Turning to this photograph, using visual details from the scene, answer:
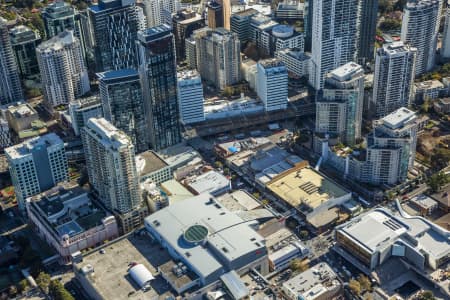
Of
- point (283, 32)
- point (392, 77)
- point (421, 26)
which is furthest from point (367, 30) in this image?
point (392, 77)

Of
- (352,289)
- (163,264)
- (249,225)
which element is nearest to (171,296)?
(163,264)

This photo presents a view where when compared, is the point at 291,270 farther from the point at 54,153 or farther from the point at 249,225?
the point at 54,153

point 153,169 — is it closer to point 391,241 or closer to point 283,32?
point 391,241

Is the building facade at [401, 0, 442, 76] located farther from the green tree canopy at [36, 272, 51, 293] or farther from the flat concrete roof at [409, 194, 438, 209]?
the green tree canopy at [36, 272, 51, 293]

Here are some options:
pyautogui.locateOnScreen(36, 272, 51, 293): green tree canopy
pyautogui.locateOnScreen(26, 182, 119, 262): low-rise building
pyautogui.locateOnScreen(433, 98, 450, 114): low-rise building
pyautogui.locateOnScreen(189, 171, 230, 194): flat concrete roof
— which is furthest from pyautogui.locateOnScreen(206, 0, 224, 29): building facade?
pyautogui.locateOnScreen(36, 272, 51, 293): green tree canopy

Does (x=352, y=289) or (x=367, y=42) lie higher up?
(x=367, y=42)

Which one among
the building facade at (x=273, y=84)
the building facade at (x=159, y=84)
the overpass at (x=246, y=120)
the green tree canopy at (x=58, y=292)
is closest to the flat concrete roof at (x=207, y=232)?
the green tree canopy at (x=58, y=292)
